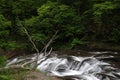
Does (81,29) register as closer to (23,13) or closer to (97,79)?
(23,13)

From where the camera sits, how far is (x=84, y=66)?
14953 mm

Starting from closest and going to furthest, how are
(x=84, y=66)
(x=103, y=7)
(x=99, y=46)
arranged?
(x=84, y=66) → (x=103, y=7) → (x=99, y=46)

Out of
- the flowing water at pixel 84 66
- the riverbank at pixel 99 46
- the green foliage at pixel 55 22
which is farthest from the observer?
the green foliage at pixel 55 22

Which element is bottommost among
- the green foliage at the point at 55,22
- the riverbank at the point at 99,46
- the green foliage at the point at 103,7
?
the riverbank at the point at 99,46

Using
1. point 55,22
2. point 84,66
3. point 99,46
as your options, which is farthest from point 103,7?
point 84,66

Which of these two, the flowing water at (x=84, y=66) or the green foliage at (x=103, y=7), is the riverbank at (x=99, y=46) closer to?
the flowing water at (x=84, y=66)

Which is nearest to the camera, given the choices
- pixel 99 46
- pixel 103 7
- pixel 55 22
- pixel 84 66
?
pixel 84 66

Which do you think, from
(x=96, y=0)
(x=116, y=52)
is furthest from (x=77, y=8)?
(x=116, y=52)

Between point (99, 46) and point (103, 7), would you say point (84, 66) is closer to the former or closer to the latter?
point (99, 46)

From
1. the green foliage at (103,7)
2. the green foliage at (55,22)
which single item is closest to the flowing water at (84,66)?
the green foliage at (103,7)

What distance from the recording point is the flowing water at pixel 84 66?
1327 cm

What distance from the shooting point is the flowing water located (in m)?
13.3

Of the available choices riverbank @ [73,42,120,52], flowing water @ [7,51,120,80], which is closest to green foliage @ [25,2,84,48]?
riverbank @ [73,42,120,52]

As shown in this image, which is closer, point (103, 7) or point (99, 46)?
point (103, 7)
